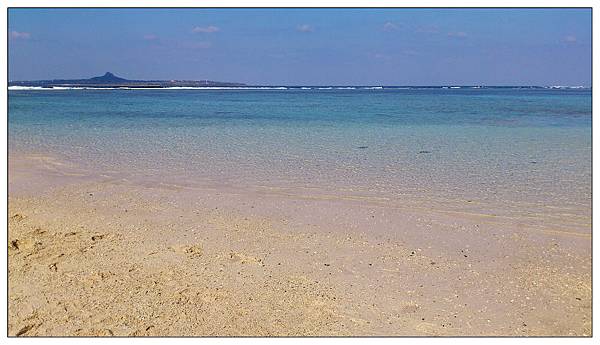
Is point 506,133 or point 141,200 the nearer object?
point 141,200

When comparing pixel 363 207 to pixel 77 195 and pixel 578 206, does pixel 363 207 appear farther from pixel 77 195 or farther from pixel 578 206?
pixel 77 195

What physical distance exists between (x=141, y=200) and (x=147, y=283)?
3.18 metres

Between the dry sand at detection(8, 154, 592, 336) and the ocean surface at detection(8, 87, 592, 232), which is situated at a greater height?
the ocean surface at detection(8, 87, 592, 232)

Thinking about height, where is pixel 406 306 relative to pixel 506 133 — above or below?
below

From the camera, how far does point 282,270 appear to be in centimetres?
502

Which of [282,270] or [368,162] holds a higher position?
[368,162]

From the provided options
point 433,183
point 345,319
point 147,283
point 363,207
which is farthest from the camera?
point 433,183

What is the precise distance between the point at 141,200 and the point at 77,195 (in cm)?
A: 102

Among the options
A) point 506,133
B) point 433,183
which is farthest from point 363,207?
point 506,133

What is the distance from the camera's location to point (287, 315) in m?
4.16

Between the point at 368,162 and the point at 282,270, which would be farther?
the point at 368,162

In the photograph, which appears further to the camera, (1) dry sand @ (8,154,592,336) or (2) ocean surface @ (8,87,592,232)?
(2) ocean surface @ (8,87,592,232)

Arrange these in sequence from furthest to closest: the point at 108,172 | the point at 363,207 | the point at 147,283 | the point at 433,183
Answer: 1. the point at 108,172
2. the point at 433,183
3. the point at 363,207
4. the point at 147,283

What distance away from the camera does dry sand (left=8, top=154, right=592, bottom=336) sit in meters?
4.03
